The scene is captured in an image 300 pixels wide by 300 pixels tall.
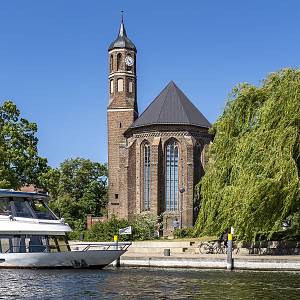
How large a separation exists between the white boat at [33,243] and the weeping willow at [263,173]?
5974 millimetres

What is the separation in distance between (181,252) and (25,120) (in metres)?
20.9

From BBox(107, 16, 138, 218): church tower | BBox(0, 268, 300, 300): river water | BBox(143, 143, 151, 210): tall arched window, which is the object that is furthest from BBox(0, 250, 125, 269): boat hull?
BBox(107, 16, 138, 218): church tower

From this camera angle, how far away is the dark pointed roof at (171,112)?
251 feet

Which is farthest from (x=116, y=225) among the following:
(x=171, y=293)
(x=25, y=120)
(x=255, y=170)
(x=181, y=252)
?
(x=171, y=293)

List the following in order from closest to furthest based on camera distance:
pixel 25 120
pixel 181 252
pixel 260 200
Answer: pixel 260 200 → pixel 181 252 → pixel 25 120

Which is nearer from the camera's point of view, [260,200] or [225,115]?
[260,200]

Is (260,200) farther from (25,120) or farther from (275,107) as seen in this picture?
(25,120)

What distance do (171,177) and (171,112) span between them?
740 centimetres

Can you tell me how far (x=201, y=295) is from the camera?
23.8 metres

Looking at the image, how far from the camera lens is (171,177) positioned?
7562cm

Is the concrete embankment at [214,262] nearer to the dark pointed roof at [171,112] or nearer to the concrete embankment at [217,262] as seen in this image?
the concrete embankment at [217,262]

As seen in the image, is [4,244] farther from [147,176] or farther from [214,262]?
[147,176]

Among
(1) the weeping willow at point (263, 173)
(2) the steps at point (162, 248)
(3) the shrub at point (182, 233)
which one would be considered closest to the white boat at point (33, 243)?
(1) the weeping willow at point (263, 173)

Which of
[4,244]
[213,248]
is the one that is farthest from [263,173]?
[4,244]
